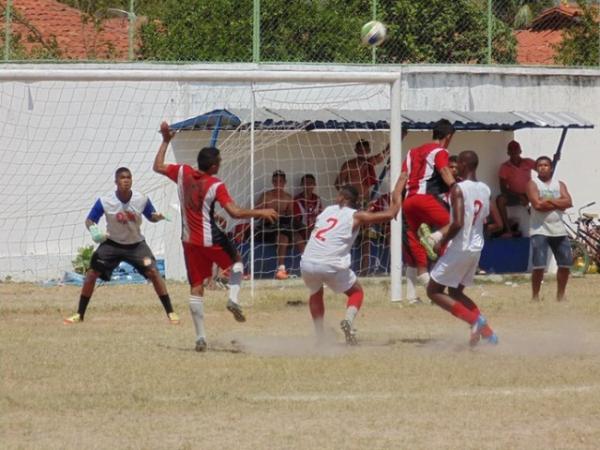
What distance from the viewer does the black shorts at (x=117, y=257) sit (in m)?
15.1

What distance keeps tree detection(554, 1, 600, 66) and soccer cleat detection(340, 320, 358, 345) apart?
41.3 feet

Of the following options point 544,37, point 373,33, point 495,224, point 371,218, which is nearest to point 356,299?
point 371,218

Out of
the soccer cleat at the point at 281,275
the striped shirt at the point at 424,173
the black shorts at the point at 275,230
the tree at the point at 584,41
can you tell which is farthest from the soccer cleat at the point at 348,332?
the tree at the point at 584,41

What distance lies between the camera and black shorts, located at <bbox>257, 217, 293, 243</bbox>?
64.7ft

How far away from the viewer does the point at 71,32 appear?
23156 mm

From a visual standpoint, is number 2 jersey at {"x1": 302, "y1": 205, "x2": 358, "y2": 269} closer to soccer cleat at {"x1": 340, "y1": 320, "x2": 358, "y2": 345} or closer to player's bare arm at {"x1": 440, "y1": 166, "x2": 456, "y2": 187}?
soccer cleat at {"x1": 340, "y1": 320, "x2": 358, "y2": 345}

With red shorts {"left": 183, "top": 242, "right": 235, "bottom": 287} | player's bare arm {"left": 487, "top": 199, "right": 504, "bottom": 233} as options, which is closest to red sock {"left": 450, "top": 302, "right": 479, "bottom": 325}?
red shorts {"left": 183, "top": 242, "right": 235, "bottom": 287}

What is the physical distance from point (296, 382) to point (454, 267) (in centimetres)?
236

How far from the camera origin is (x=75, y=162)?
20.1 meters

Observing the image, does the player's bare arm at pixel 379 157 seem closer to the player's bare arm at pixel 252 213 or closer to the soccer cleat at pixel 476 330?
the soccer cleat at pixel 476 330

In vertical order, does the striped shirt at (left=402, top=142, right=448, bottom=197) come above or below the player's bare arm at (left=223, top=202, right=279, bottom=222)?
above

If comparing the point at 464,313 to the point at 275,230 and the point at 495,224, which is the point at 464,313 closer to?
the point at 275,230

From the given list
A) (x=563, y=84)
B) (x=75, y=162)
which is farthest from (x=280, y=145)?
(x=563, y=84)

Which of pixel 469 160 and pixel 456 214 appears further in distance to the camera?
pixel 469 160
